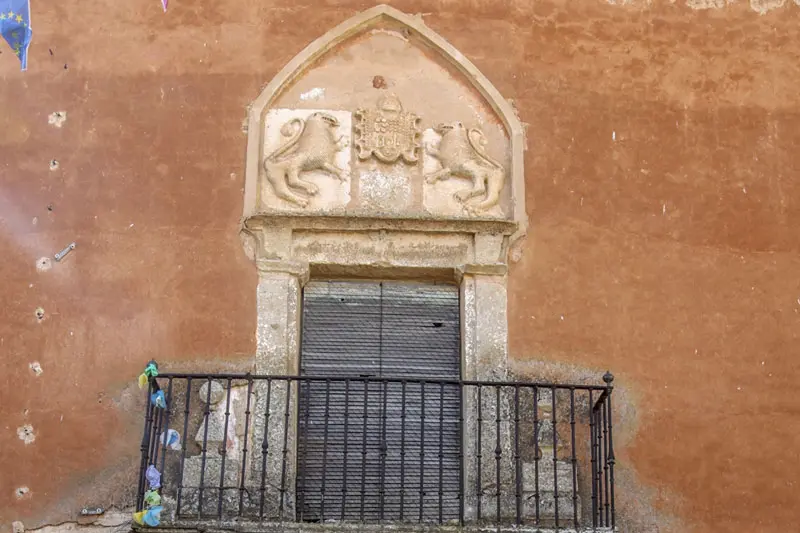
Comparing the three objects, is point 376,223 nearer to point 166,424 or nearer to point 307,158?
point 307,158

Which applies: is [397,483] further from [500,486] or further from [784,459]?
[784,459]

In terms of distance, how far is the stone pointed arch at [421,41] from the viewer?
7.12 m

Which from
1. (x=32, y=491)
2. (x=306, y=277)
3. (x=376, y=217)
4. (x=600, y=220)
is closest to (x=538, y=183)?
(x=600, y=220)

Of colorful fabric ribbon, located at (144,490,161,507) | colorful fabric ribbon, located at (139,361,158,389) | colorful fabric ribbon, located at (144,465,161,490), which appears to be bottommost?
colorful fabric ribbon, located at (144,490,161,507)

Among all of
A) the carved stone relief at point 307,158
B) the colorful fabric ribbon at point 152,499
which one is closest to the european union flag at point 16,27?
the carved stone relief at point 307,158

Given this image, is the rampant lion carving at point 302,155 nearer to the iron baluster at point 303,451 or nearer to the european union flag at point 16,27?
the iron baluster at point 303,451

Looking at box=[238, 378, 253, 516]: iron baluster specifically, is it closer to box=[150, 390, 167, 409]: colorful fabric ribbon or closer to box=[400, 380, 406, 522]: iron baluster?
box=[150, 390, 167, 409]: colorful fabric ribbon

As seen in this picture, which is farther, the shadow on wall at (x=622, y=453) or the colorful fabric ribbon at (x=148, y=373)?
the shadow on wall at (x=622, y=453)

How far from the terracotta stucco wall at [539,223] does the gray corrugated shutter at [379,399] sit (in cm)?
43

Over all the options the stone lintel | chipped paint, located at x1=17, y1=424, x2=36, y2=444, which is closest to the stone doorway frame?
the stone lintel

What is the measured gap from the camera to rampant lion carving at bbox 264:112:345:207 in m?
7.10

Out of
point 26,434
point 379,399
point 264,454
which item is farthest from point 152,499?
point 379,399

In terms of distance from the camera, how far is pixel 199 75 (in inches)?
288

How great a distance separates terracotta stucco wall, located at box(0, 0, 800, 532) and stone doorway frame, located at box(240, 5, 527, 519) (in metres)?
0.10
